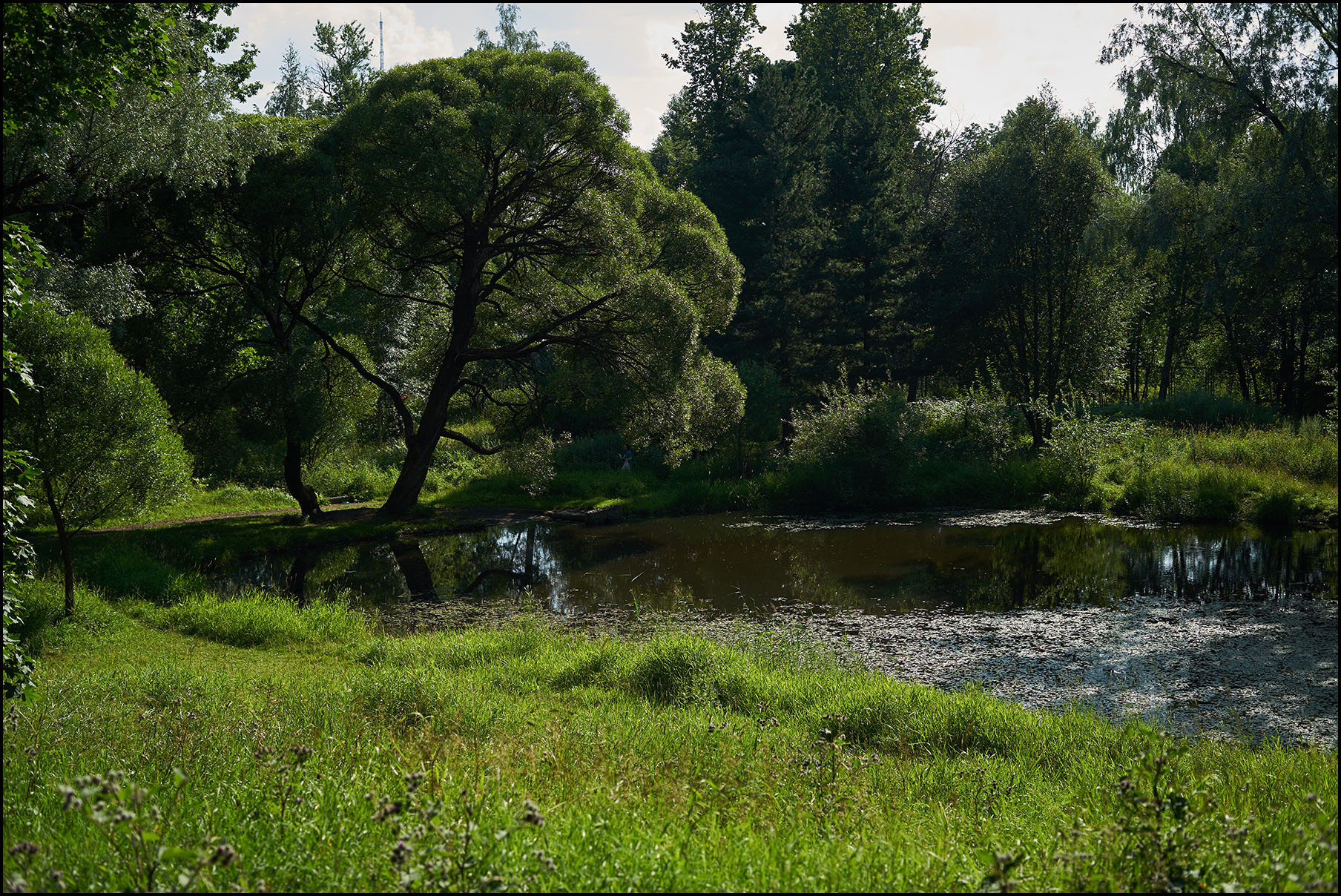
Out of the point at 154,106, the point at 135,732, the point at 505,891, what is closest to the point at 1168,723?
the point at 505,891

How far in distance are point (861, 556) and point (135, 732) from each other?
44.7ft

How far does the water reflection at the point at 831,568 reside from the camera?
1287 centimetres

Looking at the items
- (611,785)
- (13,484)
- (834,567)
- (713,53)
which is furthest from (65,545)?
(713,53)

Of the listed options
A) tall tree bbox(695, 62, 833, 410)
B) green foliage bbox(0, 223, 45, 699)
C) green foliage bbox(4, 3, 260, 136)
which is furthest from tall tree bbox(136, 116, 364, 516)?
tall tree bbox(695, 62, 833, 410)

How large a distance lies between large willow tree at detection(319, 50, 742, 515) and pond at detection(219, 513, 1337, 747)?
3.82 m

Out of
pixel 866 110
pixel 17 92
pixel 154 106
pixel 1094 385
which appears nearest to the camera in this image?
pixel 17 92

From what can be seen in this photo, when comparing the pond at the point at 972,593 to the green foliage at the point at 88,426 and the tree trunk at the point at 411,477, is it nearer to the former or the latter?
the tree trunk at the point at 411,477

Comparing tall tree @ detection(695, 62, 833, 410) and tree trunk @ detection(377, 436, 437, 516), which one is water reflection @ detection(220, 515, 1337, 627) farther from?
tall tree @ detection(695, 62, 833, 410)

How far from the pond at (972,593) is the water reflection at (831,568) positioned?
0.07m

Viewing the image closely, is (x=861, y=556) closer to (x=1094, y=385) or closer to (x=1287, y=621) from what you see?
(x=1287, y=621)

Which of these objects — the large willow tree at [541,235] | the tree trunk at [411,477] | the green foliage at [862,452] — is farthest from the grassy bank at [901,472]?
the large willow tree at [541,235]

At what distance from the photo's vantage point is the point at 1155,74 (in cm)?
1747

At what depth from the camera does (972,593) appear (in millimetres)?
13188

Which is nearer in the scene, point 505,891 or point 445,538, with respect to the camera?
point 505,891
